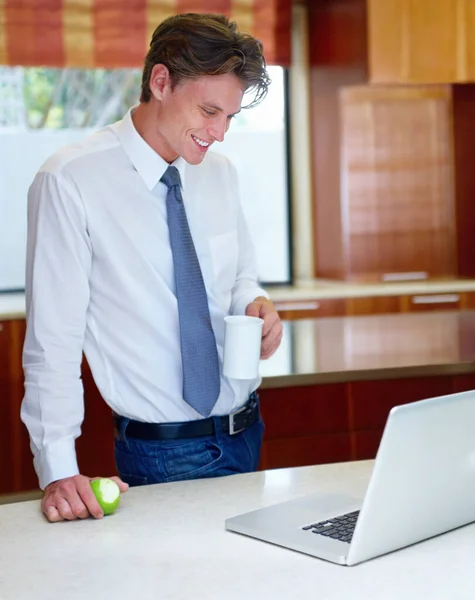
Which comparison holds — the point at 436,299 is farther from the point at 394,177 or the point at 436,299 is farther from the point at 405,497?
the point at 405,497

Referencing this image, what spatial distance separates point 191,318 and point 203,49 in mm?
499

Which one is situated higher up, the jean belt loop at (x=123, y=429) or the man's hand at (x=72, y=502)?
the jean belt loop at (x=123, y=429)

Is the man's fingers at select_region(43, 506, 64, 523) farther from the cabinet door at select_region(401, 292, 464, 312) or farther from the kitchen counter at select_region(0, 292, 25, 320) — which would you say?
the cabinet door at select_region(401, 292, 464, 312)

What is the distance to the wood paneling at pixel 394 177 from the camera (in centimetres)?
475

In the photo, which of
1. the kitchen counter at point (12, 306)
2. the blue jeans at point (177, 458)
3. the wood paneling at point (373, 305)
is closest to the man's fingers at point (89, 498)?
the blue jeans at point (177, 458)

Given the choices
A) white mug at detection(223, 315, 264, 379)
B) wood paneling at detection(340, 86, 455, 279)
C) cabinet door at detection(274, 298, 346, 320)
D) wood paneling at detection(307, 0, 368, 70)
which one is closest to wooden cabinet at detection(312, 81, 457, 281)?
wood paneling at detection(340, 86, 455, 279)

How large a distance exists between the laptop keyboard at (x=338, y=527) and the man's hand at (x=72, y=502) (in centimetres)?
33

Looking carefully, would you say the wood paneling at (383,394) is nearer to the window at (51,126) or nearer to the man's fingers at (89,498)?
the man's fingers at (89,498)

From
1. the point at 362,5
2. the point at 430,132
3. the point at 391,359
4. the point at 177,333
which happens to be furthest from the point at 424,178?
the point at 177,333

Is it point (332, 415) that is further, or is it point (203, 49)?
point (332, 415)

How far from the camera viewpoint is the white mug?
5.48ft

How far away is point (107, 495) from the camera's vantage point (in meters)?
1.43

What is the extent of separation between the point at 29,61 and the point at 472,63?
217cm

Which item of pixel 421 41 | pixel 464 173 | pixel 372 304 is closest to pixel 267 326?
pixel 372 304
